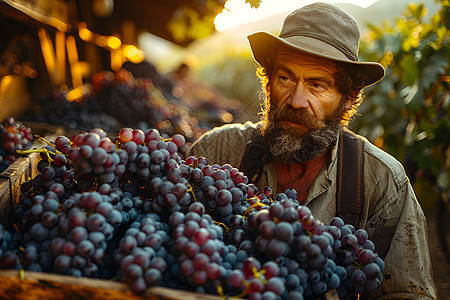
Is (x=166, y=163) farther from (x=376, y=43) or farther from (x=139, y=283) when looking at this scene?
(x=376, y=43)

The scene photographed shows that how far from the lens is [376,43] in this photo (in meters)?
4.39

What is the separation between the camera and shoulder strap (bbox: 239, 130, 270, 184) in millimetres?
2219

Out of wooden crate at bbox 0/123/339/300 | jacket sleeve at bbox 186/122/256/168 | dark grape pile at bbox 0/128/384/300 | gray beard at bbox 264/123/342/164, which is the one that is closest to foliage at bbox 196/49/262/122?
jacket sleeve at bbox 186/122/256/168

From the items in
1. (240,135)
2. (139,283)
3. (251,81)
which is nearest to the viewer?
(139,283)

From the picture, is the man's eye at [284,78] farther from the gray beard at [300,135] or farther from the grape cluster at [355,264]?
the grape cluster at [355,264]

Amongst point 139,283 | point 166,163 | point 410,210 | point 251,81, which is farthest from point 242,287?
point 251,81

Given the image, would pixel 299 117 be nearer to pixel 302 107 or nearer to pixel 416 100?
pixel 302 107

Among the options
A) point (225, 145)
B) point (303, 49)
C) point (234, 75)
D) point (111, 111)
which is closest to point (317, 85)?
point (303, 49)

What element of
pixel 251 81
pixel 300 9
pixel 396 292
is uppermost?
pixel 251 81

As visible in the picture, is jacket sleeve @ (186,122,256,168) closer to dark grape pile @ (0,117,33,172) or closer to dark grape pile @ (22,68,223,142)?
dark grape pile @ (0,117,33,172)

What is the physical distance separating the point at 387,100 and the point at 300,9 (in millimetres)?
2797

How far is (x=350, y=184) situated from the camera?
190 centimetres

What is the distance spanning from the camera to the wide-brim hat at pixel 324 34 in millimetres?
1864

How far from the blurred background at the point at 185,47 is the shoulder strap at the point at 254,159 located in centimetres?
79
